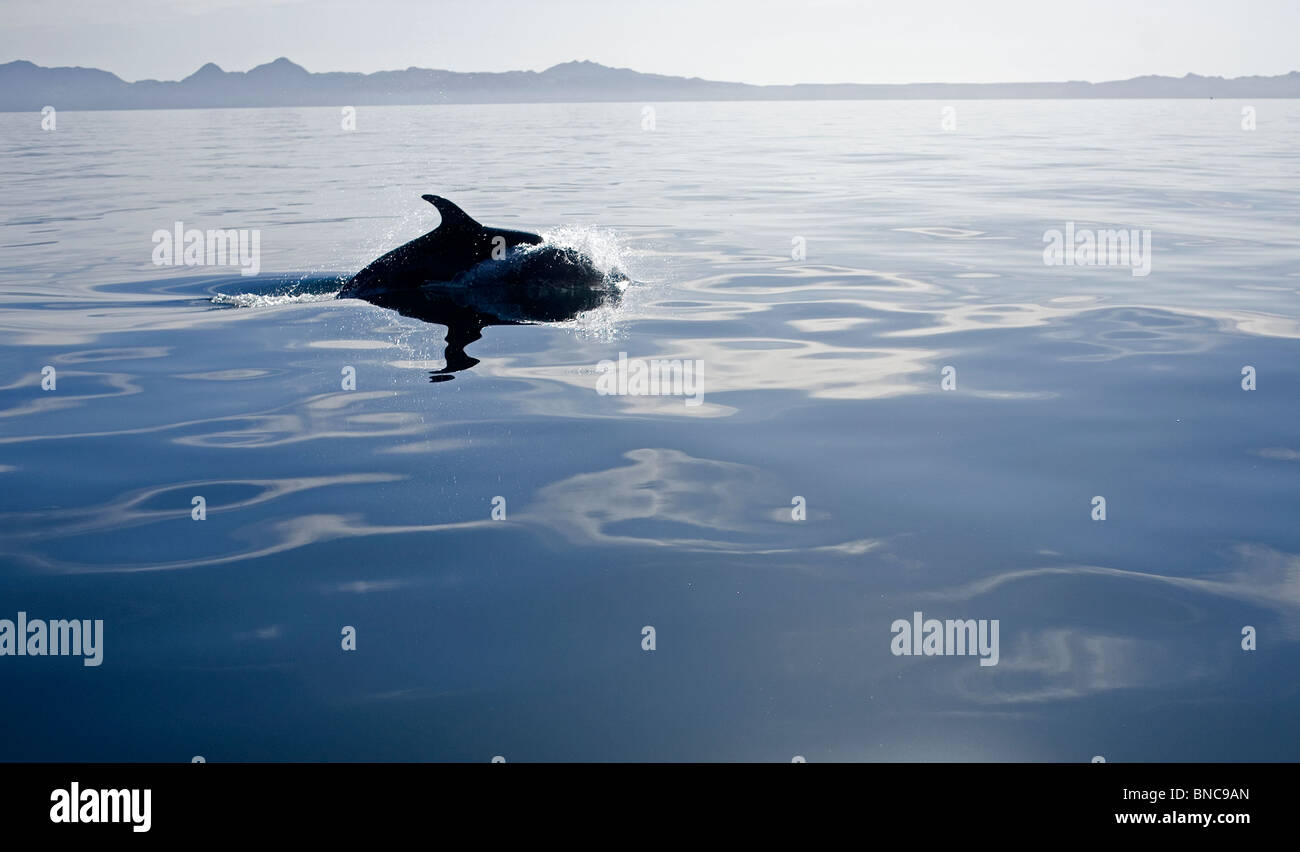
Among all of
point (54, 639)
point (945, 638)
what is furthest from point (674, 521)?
point (54, 639)

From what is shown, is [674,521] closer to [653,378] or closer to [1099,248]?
[653,378]

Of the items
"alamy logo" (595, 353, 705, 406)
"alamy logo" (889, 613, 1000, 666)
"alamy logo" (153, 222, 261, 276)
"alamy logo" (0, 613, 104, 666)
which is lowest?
"alamy logo" (889, 613, 1000, 666)

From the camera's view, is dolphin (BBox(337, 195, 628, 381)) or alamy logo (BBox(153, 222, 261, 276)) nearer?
dolphin (BBox(337, 195, 628, 381))

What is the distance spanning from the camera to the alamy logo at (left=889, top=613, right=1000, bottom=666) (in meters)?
5.41

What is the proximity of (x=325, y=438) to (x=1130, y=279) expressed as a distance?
1187 centimetres

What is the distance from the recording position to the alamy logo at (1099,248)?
688 inches

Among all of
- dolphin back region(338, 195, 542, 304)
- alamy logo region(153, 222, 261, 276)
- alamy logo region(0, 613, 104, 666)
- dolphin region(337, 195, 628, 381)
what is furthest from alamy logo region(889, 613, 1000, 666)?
alamy logo region(153, 222, 261, 276)

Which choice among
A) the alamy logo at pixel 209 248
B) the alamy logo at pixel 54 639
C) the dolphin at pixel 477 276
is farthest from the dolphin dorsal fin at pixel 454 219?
the alamy logo at pixel 54 639

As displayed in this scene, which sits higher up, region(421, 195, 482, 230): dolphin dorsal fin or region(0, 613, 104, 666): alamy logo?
region(421, 195, 482, 230): dolphin dorsal fin
